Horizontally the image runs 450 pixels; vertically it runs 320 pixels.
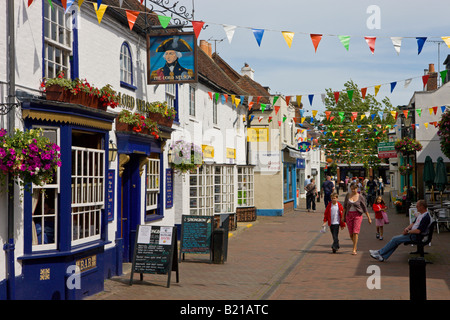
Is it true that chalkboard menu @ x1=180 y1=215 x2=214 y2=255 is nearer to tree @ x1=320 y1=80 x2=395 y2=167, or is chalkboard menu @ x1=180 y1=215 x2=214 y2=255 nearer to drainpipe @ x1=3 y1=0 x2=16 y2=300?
drainpipe @ x1=3 y1=0 x2=16 y2=300

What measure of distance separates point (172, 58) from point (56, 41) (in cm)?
372

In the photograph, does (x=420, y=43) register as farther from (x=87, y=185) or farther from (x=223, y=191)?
(x=223, y=191)

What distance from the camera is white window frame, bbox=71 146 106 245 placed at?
8.78 m

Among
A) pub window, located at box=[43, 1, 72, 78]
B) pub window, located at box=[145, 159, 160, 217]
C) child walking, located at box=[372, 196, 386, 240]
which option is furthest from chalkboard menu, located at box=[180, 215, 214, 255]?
child walking, located at box=[372, 196, 386, 240]

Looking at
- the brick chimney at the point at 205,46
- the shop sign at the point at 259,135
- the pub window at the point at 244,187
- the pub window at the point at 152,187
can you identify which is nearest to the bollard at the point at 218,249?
the pub window at the point at 152,187

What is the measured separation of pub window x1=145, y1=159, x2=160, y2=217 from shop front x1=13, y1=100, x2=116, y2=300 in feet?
12.3

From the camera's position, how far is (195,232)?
42.6ft

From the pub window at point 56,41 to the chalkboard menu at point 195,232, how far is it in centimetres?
516

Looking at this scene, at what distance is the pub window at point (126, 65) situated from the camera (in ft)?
38.9

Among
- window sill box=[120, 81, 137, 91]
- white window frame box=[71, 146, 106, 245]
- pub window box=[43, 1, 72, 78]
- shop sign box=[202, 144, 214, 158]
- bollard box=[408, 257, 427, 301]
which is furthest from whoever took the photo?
shop sign box=[202, 144, 214, 158]

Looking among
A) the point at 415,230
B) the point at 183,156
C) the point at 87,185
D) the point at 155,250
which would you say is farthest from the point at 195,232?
the point at 415,230

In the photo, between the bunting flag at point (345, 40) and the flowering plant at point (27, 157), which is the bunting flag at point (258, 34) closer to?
the bunting flag at point (345, 40)
